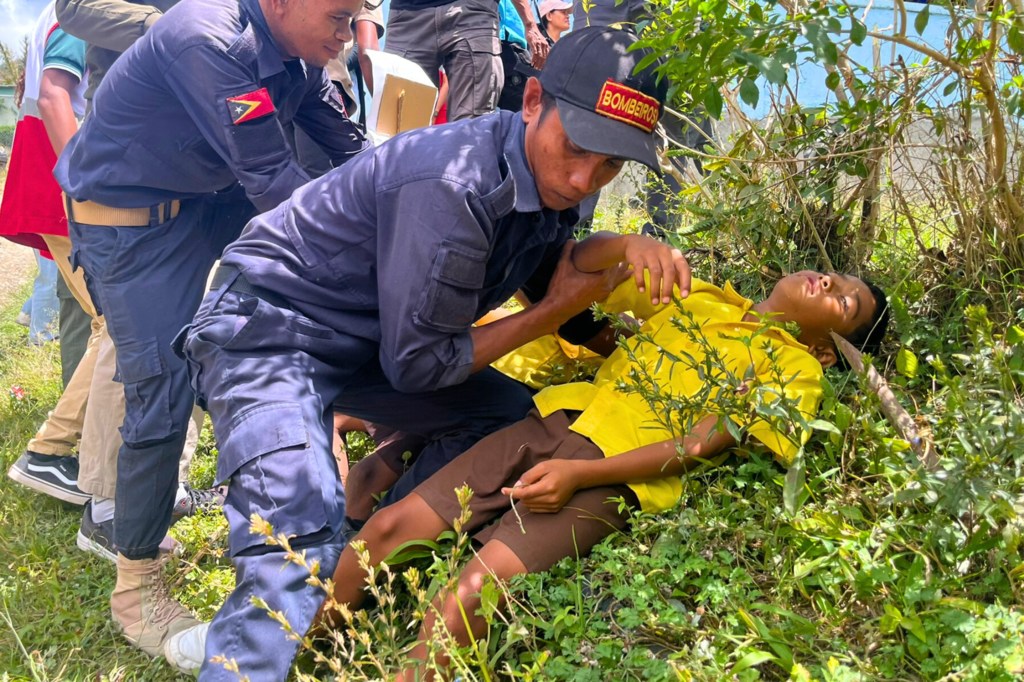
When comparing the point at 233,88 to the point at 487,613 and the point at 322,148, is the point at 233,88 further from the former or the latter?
the point at 487,613

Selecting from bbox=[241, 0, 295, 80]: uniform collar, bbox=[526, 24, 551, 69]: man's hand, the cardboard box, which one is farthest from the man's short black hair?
bbox=[526, 24, 551, 69]: man's hand

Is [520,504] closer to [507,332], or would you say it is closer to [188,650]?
[507,332]

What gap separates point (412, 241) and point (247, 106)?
844 millimetres

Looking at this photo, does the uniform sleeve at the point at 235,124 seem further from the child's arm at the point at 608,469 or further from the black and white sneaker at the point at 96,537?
the black and white sneaker at the point at 96,537

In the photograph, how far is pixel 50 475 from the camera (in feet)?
12.4

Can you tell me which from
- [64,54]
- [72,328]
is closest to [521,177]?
[64,54]

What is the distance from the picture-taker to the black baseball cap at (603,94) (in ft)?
7.58

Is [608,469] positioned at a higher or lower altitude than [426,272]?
lower

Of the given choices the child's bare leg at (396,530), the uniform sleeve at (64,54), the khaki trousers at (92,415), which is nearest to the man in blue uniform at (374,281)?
the child's bare leg at (396,530)

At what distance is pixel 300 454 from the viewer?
7.37ft

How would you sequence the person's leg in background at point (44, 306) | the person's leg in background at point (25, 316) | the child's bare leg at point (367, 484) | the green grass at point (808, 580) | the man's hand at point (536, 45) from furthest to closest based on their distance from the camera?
the person's leg in background at point (25, 316) < the person's leg in background at point (44, 306) < the man's hand at point (536, 45) < the child's bare leg at point (367, 484) < the green grass at point (808, 580)

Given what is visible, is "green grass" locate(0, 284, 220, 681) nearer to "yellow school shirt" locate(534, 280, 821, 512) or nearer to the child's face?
"yellow school shirt" locate(534, 280, 821, 512)

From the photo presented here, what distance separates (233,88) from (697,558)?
1968mm

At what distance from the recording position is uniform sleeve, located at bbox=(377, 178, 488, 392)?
2.34 metres
